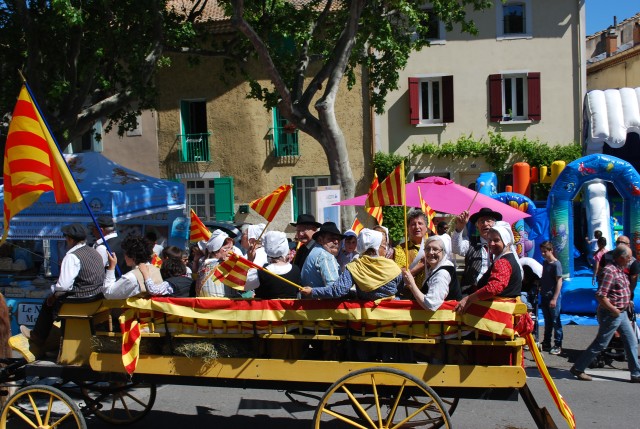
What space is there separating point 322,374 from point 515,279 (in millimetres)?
1645

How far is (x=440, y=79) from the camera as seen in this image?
2336cm

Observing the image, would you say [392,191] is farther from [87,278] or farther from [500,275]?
Answer: [87,278]

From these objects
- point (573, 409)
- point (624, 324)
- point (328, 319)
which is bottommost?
point (573, 409)

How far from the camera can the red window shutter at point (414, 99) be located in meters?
23.2

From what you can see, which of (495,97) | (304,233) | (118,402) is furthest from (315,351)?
(495,97)

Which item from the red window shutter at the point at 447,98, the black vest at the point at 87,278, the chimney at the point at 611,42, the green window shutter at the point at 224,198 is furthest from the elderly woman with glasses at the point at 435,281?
the chimney at the point at 611,42

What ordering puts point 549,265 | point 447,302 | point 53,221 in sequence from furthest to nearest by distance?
point 53,221 → point 549,265 → point 447,302

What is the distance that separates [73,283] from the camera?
20.4ft

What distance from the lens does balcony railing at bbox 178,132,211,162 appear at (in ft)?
81.7

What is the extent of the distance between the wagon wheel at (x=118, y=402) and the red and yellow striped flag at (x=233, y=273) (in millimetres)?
1153

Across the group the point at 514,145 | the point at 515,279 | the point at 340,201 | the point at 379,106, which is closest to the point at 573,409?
the point at 515,279

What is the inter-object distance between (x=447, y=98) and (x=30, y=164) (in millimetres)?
18761

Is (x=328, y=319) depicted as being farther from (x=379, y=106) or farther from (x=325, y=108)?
(x=379, y=106)

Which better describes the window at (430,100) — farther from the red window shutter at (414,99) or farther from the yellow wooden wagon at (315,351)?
the yellow wooden wagon at (315,351)
